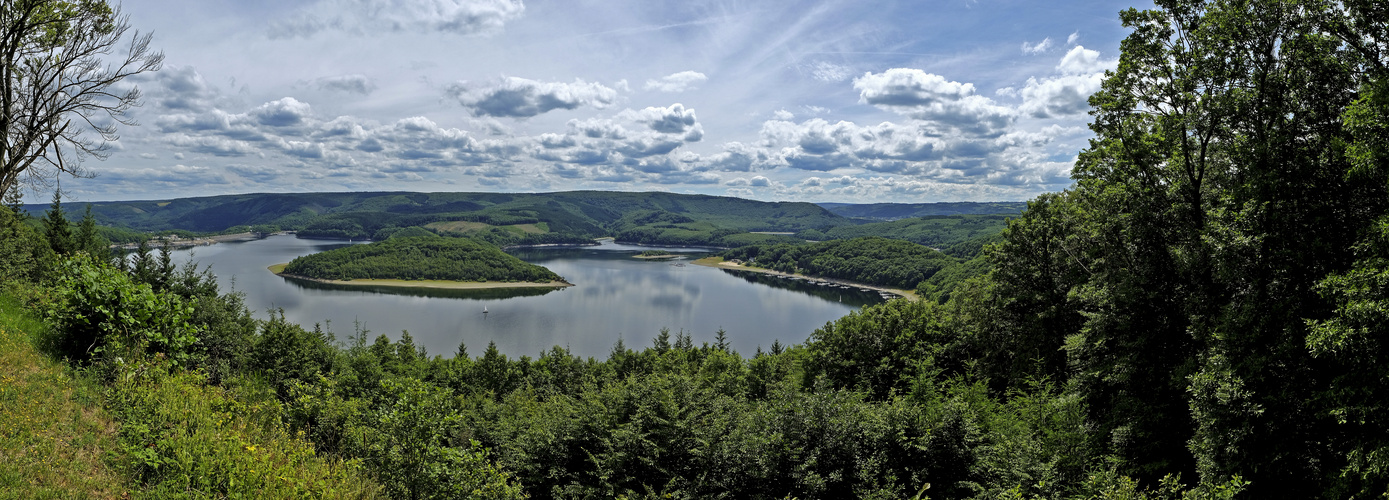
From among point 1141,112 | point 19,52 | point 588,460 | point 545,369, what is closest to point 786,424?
point 588,460

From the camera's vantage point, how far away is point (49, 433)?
540 cm

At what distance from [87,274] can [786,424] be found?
36.8ft

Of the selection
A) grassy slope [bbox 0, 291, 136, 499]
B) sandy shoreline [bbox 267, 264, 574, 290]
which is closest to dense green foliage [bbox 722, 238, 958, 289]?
sandy shoreline [bbox 267, 264, 574, 290]

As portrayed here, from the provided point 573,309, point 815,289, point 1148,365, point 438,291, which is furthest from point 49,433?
point 815,289

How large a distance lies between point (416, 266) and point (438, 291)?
24387 mm

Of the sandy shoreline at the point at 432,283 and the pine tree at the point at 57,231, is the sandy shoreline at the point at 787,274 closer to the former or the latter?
the sandy shoreline at the point at 432,283

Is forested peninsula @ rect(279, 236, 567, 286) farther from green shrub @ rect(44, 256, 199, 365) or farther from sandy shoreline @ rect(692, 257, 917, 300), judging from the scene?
green shrub @ rect(44, 256, 199, 365)

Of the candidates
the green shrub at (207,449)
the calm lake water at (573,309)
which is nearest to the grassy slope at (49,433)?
the green shrub at (207,449)

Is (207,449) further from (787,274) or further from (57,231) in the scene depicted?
(787,274)

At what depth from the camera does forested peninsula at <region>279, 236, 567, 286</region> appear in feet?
412

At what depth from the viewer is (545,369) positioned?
134ft

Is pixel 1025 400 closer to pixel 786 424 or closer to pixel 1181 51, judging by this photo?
pixel 786 424

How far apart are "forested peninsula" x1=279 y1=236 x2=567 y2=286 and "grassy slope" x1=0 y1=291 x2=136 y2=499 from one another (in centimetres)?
11775

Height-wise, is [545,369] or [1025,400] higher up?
[1025,400]
